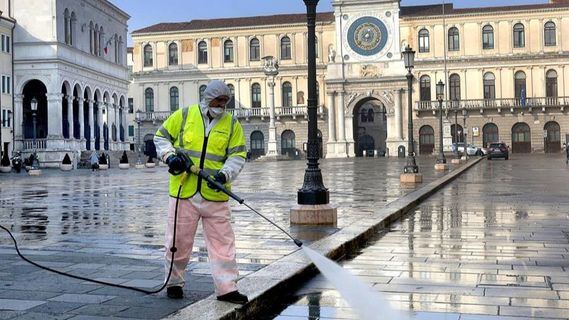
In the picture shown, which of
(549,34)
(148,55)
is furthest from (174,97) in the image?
(549,34)

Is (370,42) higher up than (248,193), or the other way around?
(370,42)

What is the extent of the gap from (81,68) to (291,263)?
187ft

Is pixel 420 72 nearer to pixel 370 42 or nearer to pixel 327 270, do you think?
pixel 370 42

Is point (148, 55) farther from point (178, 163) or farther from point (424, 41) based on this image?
point (178, 163)

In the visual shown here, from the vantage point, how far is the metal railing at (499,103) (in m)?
75.5

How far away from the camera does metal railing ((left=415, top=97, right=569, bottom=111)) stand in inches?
2972

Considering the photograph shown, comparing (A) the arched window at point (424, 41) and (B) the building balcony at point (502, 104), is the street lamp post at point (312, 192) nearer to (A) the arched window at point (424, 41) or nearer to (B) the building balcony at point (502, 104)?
(B) the building balcony at point (502, 104)

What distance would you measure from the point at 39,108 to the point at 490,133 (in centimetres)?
4617

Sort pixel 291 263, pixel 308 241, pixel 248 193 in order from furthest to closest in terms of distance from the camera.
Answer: pixel 248 193 → pixel 308 241 → pixel 291 263

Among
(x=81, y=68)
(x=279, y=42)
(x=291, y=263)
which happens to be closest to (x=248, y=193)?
(x=291, y=263)

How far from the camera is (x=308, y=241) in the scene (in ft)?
30.9

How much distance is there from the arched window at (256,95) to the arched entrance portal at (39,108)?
29.9m

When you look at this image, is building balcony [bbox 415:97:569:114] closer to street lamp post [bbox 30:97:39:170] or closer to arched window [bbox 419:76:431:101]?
arched window [bbox 419:76:431:101]

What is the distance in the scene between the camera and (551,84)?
7662 cm
